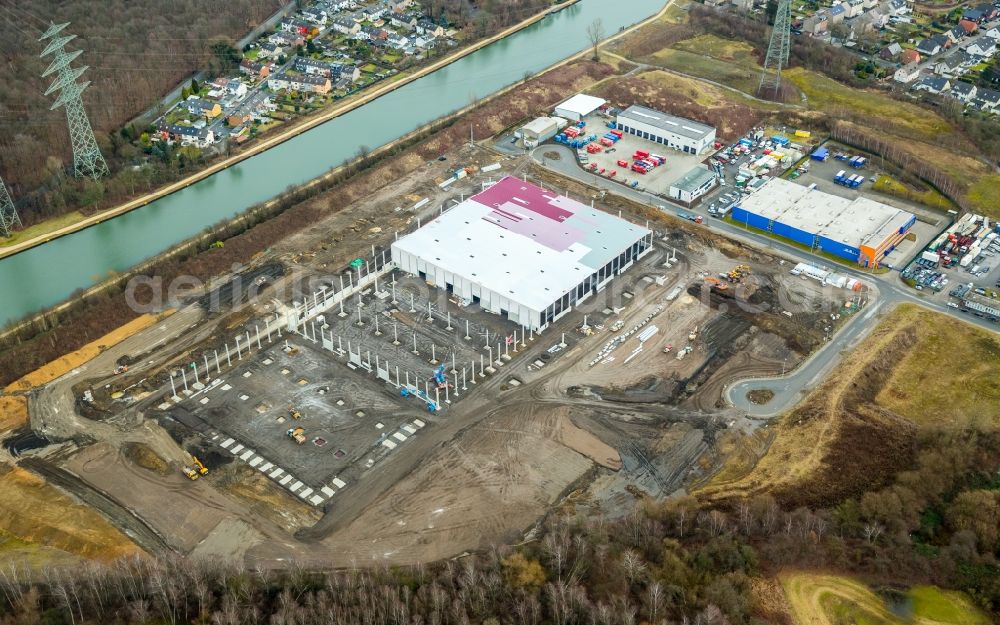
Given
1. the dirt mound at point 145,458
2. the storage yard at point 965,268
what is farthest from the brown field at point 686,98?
the dirt mound at point 145,458

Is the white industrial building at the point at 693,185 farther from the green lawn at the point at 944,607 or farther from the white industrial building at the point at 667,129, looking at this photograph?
the green lawn at the point at 944,607

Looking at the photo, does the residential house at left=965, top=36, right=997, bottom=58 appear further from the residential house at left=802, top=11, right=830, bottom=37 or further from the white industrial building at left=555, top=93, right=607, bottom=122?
the white industrial building at left=555, top=93, right=607, bottom=122

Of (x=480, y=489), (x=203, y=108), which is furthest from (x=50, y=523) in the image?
(x=203, y=108)

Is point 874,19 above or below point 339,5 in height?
below

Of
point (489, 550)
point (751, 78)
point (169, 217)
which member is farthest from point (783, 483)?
point (751, 78)

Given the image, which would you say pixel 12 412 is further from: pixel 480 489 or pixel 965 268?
pixel 965 268

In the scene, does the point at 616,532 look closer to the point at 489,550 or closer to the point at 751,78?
the point at 489,550
